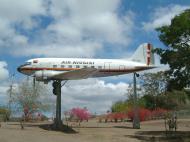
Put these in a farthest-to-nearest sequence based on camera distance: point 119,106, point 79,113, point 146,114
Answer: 1. point 119,106
2. point 146,114
3. point 79,113

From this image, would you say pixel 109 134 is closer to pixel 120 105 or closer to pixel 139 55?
pixel 139 55

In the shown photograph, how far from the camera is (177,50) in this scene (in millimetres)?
36844

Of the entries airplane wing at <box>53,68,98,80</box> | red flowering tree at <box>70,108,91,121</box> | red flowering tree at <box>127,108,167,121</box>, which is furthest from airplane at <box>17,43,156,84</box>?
red flowering tree at <box>127,108,167,121</box>

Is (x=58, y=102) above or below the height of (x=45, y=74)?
below

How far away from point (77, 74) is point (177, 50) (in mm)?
9661

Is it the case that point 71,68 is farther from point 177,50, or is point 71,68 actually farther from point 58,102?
point 177,50

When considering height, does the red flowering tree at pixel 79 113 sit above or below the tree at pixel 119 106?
below

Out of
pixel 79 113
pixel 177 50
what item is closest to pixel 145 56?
pixel 177 50

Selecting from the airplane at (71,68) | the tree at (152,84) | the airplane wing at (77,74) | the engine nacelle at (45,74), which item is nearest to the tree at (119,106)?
the tree at (152,84)

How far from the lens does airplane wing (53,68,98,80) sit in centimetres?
3825

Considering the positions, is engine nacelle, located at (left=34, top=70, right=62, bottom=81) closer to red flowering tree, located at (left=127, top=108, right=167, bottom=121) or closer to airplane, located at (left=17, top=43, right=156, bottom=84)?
airplane, located at (left=17, top=43, right=156, bottom=84)

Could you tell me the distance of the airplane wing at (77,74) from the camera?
38.2 metres

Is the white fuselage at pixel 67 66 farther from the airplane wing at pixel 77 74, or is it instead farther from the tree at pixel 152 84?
the tree at pixel 152 84

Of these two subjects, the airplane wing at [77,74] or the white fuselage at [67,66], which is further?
the white fuselage at [67,66]
